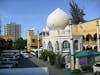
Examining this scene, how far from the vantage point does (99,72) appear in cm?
2094

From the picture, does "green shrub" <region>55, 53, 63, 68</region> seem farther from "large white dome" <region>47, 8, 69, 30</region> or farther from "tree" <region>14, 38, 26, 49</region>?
"tree" <region>14, 38, 26, 49</region>

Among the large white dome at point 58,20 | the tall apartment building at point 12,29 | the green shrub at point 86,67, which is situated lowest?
the green shrub at point 86,67

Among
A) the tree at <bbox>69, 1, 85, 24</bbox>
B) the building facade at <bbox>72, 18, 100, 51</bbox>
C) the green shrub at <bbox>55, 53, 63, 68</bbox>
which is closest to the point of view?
the green shrub at <bbox>55, 53, 63, 68</bbox>

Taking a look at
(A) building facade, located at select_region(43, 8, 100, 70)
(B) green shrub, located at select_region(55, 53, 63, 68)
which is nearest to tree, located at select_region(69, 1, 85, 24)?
(A) building facade, located at select_region(43, 8, 100, 70)

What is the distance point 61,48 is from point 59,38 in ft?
5.36

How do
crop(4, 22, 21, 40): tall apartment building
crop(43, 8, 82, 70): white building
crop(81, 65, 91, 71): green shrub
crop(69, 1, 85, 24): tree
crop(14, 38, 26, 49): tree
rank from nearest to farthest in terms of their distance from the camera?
crop(81, 65, 91, 71): green shrub, crop(43, 8, 82, 70): white building, crop(69, 1, 85, 24): tree, crop(14, 38, 26, 49): tree, crop(4, 22, 21, 40): tall apartment building

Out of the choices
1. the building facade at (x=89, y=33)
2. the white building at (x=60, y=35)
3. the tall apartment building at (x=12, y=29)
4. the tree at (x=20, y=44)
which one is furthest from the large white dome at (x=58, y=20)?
the tall apartment building at (x=12, y=29)

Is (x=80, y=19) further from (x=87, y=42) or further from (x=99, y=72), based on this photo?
(x=99, y=72)

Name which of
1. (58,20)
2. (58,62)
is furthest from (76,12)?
(58,62)

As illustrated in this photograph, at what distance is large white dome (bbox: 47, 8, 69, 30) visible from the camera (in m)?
→ 43.9

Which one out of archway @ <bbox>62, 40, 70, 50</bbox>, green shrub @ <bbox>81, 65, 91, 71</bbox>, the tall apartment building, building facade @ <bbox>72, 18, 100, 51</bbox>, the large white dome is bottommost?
green shrub @ <bbox>81, 65, 91, 71</bbox>

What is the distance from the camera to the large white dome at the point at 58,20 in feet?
144

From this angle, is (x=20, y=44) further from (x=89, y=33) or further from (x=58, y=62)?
(x=58, y=62)

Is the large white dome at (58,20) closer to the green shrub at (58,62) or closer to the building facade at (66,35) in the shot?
the building facade at (66,35)
